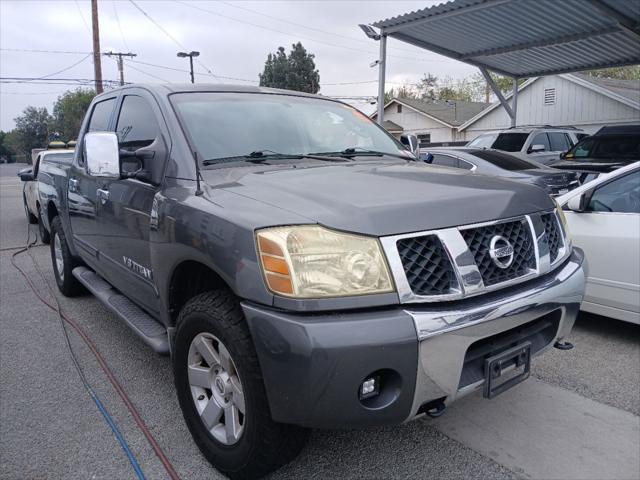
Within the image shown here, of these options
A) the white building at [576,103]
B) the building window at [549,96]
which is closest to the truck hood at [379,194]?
the white building at [576,103]

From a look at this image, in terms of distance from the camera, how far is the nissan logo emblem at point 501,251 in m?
2.24

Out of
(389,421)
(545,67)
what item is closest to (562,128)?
(545,67)

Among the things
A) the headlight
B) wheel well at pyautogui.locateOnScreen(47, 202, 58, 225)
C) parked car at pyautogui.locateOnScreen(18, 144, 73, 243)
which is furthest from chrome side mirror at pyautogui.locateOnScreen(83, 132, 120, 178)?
parked car at pyautogui.locateOnScreen(18, 144, 73, 243)

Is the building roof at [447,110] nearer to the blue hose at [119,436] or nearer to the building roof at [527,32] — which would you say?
the building roof at [527,32]

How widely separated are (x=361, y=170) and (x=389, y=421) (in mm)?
1364

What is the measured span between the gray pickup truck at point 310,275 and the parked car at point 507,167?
474 cm

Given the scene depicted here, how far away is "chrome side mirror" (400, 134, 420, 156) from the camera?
13.6 ft

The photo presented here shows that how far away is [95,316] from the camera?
4887mm

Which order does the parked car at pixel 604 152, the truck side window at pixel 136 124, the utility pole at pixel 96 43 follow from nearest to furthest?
the truck side window at pixel 136 124 → the parked car at pixel 604 152 → the utility pole at pixel 96 43

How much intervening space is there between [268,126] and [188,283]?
1.12 meters

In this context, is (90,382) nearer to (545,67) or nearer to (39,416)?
(39,416)

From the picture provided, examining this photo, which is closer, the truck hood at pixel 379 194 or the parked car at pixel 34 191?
the truck hood at pixel 379 194

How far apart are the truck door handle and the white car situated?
3622 mm

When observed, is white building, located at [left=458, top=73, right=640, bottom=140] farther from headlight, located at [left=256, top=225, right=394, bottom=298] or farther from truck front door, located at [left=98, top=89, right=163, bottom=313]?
headlight, located at [left=256, top=225, right=394, bottom=298]
